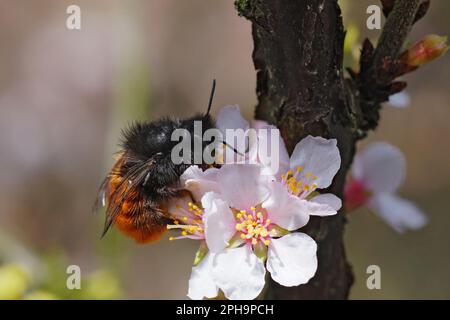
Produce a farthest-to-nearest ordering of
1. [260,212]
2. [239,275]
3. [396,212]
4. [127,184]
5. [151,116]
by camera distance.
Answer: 1. [151,116]
2. [396,212]
3. [127,184]
4. [260,212]
5. [239,275]

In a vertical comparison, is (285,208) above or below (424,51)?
below

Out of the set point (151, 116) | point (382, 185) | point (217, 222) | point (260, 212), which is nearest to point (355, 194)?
point (382, 185)

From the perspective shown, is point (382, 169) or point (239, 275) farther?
point (382, 169)

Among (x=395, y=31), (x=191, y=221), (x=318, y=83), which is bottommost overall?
(x=191, y=221)

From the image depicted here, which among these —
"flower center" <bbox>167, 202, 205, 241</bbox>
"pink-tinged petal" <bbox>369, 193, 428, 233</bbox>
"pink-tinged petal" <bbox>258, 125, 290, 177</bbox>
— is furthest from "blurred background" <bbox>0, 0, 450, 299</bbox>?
"pink-tinged petal" <bbox>258, 125, 290, 177</bbox>

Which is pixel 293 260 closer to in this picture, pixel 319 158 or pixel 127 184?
pixel 319 158

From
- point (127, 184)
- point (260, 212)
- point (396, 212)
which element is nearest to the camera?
point (260, 212)

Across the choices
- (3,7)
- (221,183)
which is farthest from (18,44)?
(221,183)

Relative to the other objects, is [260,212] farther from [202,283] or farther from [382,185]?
[382,185]

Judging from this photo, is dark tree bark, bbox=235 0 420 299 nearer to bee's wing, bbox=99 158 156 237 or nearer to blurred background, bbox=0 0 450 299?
bee's wing, bbox=99 158 156 237
